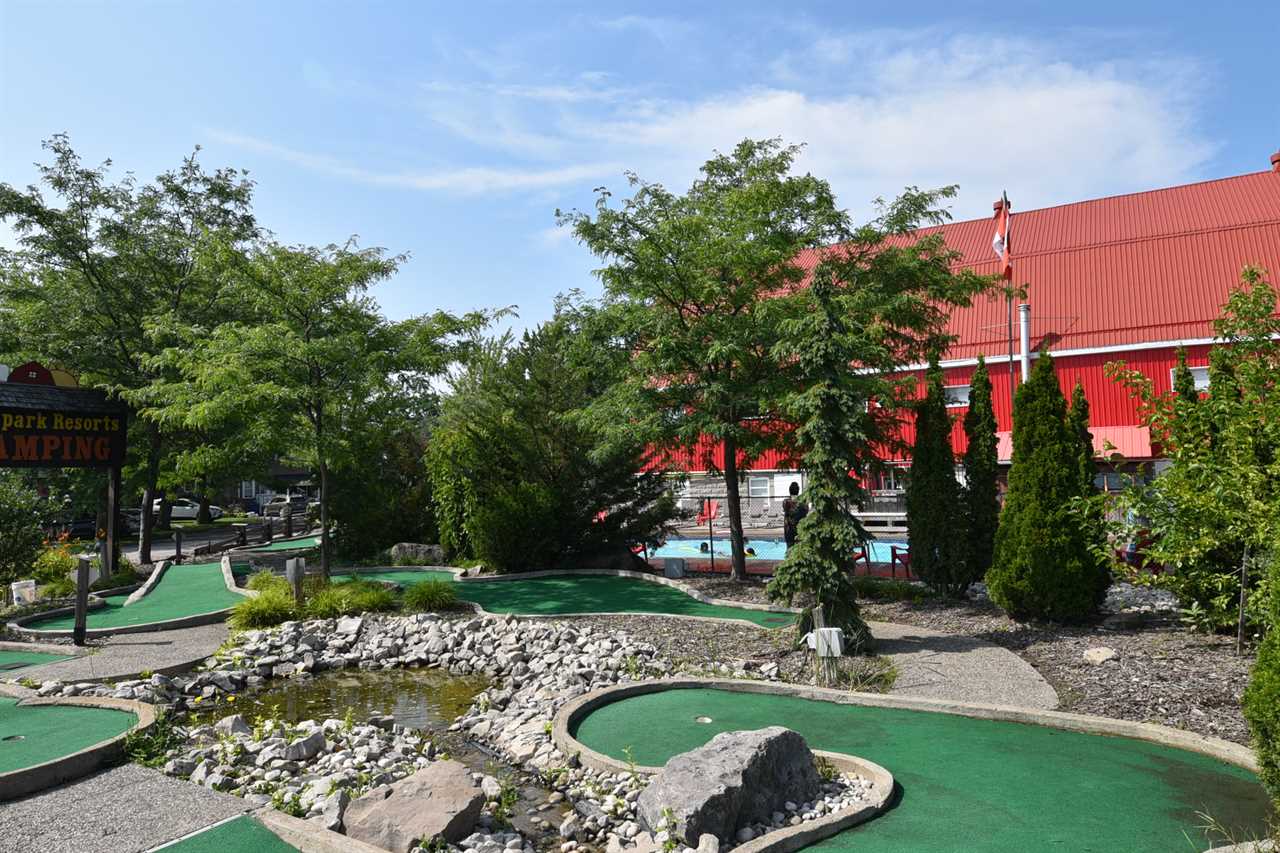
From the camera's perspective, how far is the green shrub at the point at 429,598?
13789 millimetres

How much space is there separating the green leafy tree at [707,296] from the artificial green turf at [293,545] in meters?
12.2

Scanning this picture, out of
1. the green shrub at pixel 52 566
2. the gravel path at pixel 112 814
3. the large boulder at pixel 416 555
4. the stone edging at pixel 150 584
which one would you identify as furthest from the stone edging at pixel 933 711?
the green shrub at pixel 52 566

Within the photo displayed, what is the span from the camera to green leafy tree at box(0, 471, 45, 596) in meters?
14.6

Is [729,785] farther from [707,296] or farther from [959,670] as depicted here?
[707,296]

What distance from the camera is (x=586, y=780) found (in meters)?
6.80

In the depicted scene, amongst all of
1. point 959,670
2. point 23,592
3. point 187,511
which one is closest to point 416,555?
point 23,592

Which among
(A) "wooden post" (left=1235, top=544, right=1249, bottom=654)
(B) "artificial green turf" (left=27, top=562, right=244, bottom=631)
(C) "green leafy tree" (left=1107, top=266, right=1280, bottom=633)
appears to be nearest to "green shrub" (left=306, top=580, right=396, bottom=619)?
(B) "artificial green turf" (left=27, top=562, right=244, bottom=631)

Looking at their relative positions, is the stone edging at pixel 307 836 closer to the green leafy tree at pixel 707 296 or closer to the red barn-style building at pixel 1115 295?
the green leafy tree at pixel 707 296

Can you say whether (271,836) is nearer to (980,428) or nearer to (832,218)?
(980,428)

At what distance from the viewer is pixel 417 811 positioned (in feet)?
18.4

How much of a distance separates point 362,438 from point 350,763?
9.54m

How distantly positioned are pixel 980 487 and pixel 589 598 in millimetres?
6777

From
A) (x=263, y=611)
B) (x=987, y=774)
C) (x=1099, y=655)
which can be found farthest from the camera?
(x=263, y=611)

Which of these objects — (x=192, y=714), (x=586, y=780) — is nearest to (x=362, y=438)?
(x=192, y=714)
